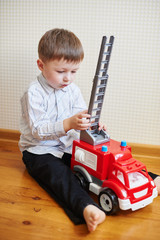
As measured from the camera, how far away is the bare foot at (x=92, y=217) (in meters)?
0.75

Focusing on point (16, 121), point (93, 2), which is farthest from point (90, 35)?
point (16, 121)

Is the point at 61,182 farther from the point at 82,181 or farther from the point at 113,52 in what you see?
the point at 113,52

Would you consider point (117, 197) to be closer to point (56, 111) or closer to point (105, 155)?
point (105, 155)

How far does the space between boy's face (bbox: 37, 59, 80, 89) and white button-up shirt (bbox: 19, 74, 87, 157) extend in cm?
7

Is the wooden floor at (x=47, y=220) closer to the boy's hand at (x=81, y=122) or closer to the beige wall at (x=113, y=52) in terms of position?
the boy's hand at (x=81, y=122)

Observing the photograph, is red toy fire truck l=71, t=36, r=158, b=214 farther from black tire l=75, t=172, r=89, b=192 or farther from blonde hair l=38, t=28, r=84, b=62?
blonde hair l=38, t=28, r=84, b=62

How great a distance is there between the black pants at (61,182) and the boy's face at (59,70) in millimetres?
290

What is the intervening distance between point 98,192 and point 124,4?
0.77m

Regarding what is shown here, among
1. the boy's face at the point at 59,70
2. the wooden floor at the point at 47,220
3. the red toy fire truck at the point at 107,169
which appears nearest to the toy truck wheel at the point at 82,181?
the red toy fire truck at the point at 107,169

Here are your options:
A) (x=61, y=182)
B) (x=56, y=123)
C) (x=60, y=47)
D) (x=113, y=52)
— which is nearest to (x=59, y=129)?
(x=56, y=123)

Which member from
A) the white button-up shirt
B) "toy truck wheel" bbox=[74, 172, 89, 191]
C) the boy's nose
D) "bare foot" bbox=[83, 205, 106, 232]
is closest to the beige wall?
the white button-up shirt

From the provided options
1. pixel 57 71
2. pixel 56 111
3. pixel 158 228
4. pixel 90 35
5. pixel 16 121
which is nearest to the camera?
pixel 158 228

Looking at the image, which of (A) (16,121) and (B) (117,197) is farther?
(A) (16,121)

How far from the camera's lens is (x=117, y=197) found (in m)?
0.82
